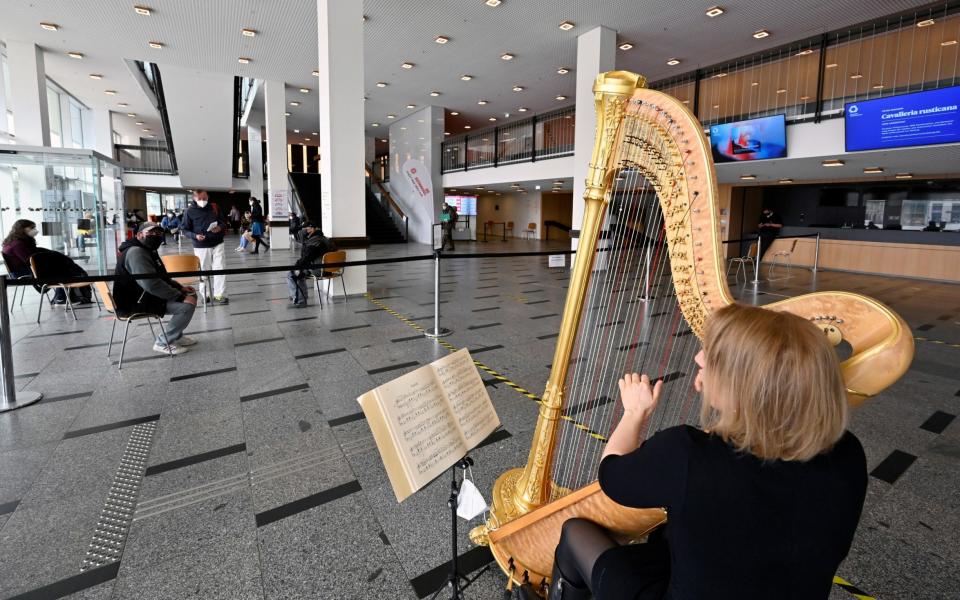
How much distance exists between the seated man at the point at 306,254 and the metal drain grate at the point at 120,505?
3.75 metres

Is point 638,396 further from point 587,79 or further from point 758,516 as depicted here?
point 587,79

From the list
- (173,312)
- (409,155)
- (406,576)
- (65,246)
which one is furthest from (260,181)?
(406,576)

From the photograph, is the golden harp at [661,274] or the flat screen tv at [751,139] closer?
the golden harp at [661,274]

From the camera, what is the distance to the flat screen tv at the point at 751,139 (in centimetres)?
836

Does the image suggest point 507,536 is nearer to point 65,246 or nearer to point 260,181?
point 65,246

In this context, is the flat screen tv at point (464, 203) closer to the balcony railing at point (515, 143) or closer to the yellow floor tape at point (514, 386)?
the balcony railing at point (515, 143)

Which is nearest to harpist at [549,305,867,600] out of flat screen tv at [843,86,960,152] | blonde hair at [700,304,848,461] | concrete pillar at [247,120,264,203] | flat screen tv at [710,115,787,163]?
blonde hair at [700,304,848,461]

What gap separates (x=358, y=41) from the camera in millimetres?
7039

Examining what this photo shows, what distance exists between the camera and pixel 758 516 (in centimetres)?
86

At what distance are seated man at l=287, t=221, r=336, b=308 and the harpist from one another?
6.03 metres

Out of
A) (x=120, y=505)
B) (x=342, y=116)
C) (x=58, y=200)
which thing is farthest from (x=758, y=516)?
(x=58, y=200)

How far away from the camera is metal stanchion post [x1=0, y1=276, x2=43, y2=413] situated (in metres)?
3.17

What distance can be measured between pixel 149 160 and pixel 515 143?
17129 mm

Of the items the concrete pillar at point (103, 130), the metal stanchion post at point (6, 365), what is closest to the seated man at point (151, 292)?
the metal stanchion post at point (6, 365)
